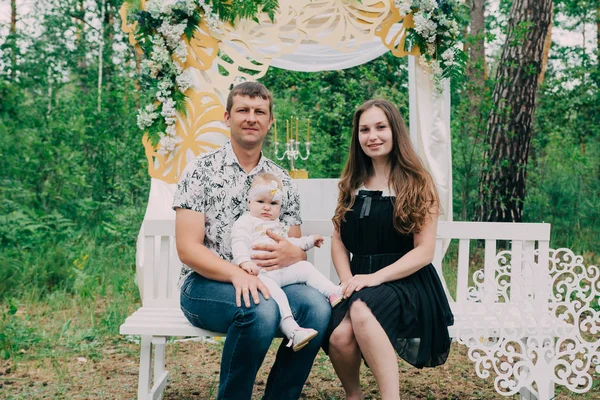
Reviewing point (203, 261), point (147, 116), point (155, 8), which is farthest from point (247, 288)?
point (155, 8)

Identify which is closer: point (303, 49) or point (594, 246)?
point (303, 49)

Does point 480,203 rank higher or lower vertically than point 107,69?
lower

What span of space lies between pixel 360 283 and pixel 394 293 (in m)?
0.15

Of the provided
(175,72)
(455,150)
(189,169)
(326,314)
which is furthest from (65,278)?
(455,150)

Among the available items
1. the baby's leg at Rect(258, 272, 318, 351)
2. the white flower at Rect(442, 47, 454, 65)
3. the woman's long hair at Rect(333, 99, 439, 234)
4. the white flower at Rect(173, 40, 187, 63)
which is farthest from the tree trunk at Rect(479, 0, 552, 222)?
the baby's leg at Rect(258, 272, 318, 351)

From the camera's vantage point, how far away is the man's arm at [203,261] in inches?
99.0

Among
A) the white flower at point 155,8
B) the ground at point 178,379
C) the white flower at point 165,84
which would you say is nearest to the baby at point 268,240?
the ground at point 178,379

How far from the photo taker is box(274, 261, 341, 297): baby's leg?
2.75 metres

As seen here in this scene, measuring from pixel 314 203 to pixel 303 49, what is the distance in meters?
1.54

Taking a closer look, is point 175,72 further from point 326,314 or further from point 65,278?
point 65,278

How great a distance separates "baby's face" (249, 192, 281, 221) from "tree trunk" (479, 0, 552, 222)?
427 centimetres

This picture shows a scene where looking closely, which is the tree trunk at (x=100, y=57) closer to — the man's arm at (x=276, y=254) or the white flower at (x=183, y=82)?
the white flower at (x=183, y=82)

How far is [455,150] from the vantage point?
7184mm

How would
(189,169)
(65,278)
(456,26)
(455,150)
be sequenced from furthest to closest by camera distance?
(455,150) < (65,278) < (456,26) < (189,169)
